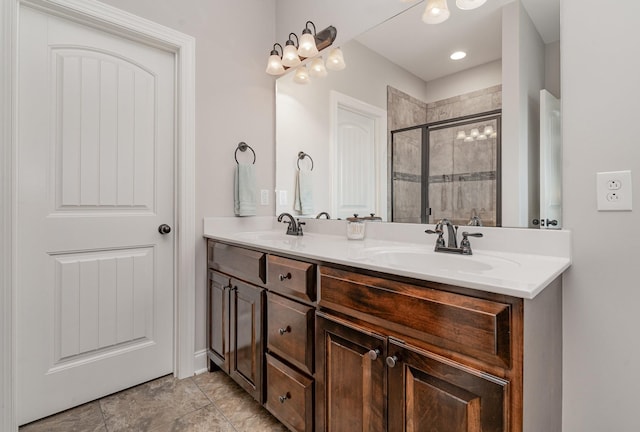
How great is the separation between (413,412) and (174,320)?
61.2 inches

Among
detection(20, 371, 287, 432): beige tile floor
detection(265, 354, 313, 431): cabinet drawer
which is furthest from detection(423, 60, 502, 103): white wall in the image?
detection(20, 371, 287, 432): beige tile floor

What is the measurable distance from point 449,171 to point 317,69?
1132mm

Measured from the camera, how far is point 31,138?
1477mm

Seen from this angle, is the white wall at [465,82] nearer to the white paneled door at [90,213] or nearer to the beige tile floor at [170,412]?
the white paneled door at [90,213]

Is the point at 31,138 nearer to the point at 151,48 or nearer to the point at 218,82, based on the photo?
the point at 151,48

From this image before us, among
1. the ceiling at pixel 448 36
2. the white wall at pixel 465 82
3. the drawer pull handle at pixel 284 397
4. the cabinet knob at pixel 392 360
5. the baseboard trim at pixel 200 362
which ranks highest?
the ceiling at pixel 448 36

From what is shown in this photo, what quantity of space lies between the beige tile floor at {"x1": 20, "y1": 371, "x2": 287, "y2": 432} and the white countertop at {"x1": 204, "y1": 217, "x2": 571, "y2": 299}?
84 centimetres

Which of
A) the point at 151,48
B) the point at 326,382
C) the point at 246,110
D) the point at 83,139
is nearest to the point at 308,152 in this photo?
the point at 246,110

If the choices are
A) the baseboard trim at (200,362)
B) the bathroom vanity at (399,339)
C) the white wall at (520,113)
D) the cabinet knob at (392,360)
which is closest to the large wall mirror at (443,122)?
the white wall at (520,113)

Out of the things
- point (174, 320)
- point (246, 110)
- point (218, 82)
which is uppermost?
Result: point (218, 82)

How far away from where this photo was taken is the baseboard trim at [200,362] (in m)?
1.92

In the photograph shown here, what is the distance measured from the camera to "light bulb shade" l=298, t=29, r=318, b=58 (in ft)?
6.31

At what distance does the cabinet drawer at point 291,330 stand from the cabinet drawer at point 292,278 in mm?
41

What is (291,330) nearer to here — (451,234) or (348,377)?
(348,377)
